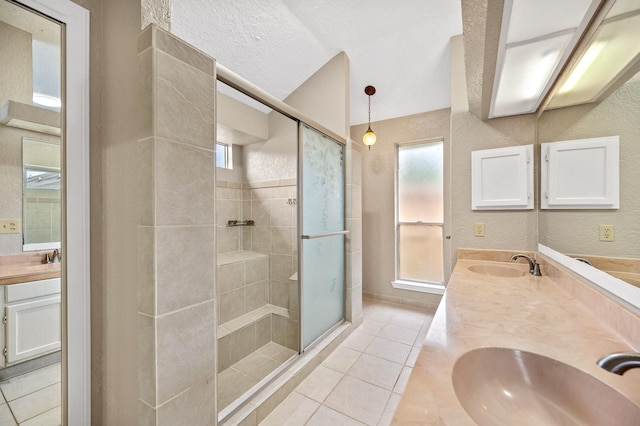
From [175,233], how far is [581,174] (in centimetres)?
208

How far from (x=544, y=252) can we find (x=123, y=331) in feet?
8.62

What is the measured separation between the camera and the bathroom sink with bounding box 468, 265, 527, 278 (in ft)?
6.30

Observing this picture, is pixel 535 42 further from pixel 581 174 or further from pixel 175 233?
pixel 175 233

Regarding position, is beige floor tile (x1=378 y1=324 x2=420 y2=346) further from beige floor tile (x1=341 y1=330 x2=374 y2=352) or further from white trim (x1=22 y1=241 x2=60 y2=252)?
white trim (x1=22 y1=241 x2=60 y2=252)

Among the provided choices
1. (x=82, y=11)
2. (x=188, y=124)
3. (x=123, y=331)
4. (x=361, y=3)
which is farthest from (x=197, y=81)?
(x=361, y=3)

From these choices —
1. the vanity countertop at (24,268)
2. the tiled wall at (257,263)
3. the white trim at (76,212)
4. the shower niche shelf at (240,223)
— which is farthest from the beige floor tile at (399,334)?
the vanity countertop at (24,268)

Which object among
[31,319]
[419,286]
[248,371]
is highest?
[31,319]

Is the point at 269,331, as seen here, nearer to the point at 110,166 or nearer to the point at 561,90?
the point at 110,166

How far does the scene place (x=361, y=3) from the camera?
212 cm

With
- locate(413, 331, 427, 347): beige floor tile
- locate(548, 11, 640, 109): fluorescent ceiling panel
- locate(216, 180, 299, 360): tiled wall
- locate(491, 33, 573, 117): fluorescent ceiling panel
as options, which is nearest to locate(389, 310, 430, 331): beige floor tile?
locate(413, 331, 427, 347): beige floor tile

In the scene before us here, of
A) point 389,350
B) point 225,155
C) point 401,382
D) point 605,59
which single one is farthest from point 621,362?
point 225,155

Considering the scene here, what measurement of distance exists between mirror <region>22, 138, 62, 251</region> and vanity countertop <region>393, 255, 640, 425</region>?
1503mm

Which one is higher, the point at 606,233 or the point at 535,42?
the point at 535,42

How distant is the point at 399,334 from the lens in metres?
2.62
